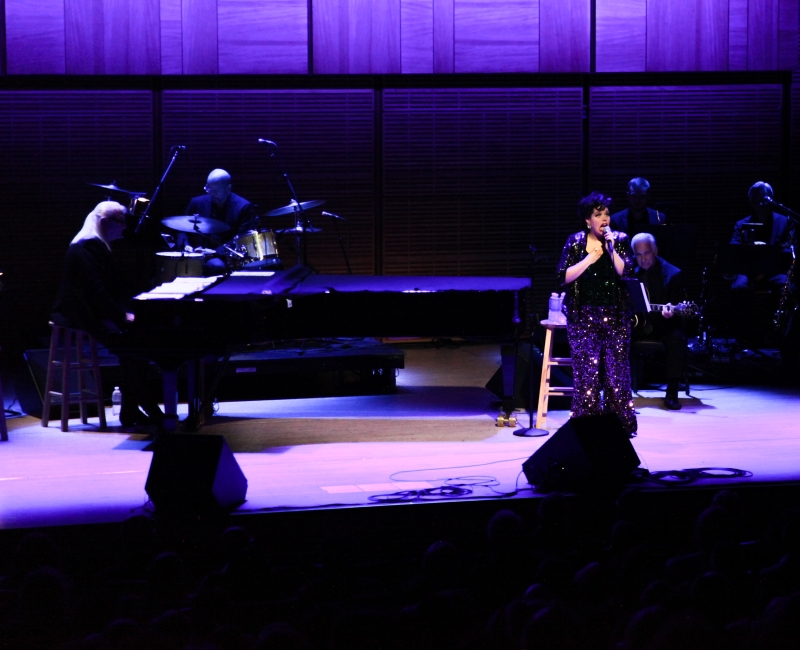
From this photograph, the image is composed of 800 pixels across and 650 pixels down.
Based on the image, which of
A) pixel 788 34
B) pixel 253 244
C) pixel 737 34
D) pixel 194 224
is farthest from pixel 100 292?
pixel 788 34

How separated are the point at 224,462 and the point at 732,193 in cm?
702

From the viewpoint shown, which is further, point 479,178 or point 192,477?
point 479,178

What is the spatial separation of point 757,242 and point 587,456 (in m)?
4.83

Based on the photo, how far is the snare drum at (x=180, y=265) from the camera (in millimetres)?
6453

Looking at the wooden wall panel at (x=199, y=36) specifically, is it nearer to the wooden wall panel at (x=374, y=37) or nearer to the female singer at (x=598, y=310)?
the wooden wall panel at (x=374, y=37)

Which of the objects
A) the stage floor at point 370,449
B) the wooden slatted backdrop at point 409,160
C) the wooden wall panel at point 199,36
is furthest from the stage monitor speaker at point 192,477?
the wooden wall panel at point 199,36

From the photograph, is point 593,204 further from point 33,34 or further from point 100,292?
point 33,34

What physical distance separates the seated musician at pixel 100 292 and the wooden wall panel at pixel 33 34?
3750 mm

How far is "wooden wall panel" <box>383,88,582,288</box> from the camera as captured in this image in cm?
907

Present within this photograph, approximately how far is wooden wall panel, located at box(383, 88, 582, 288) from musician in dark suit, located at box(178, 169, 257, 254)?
1.97m

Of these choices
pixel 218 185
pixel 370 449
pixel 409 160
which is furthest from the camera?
pixel 409 160

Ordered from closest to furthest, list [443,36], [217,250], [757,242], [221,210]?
1. [217,250]
2. [221,210]
3. [757,242]
4. [443,36]

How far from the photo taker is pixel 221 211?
7.59 metres

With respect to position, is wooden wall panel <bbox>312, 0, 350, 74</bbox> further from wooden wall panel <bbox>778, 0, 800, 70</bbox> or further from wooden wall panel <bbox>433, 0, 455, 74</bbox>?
wooden wall panel <bbox>778, 0, 800, 70</bbox>
